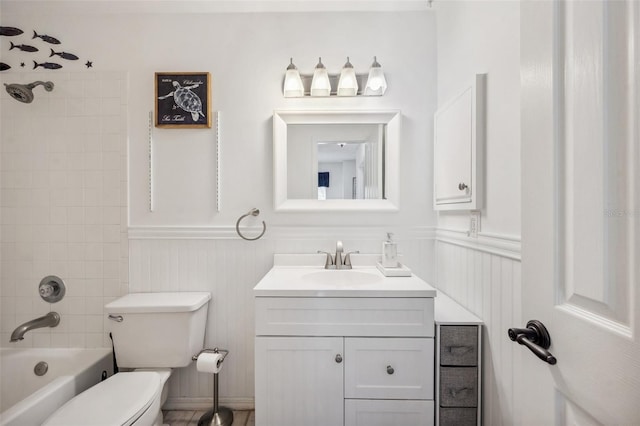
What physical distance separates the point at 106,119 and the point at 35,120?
42 centimetres

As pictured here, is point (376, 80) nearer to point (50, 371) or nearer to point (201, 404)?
point (201, 404)

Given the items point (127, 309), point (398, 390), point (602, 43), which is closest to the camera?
point (602, 43)

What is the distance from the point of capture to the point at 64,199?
171 centimetres

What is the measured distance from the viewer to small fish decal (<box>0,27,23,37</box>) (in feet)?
5.41

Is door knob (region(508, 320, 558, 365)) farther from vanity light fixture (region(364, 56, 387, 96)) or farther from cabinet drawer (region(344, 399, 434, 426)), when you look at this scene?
vanity light fixture (region(364, 56, 387, 96))

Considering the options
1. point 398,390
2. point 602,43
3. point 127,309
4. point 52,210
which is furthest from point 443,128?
point 52,210

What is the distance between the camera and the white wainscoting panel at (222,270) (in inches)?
67.4

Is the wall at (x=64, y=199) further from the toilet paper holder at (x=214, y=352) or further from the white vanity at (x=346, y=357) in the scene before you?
the white vanity at (x=346, y=357)

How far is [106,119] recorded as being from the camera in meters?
1.71

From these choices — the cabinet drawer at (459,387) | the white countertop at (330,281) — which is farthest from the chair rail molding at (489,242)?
the cabinet drawer at (459,387)

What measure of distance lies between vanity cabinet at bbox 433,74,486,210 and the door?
598 millimetres

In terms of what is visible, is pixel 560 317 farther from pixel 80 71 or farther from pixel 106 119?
pixel 80 71

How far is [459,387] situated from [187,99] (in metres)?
2.05

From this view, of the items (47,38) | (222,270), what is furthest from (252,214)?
(47,38)
